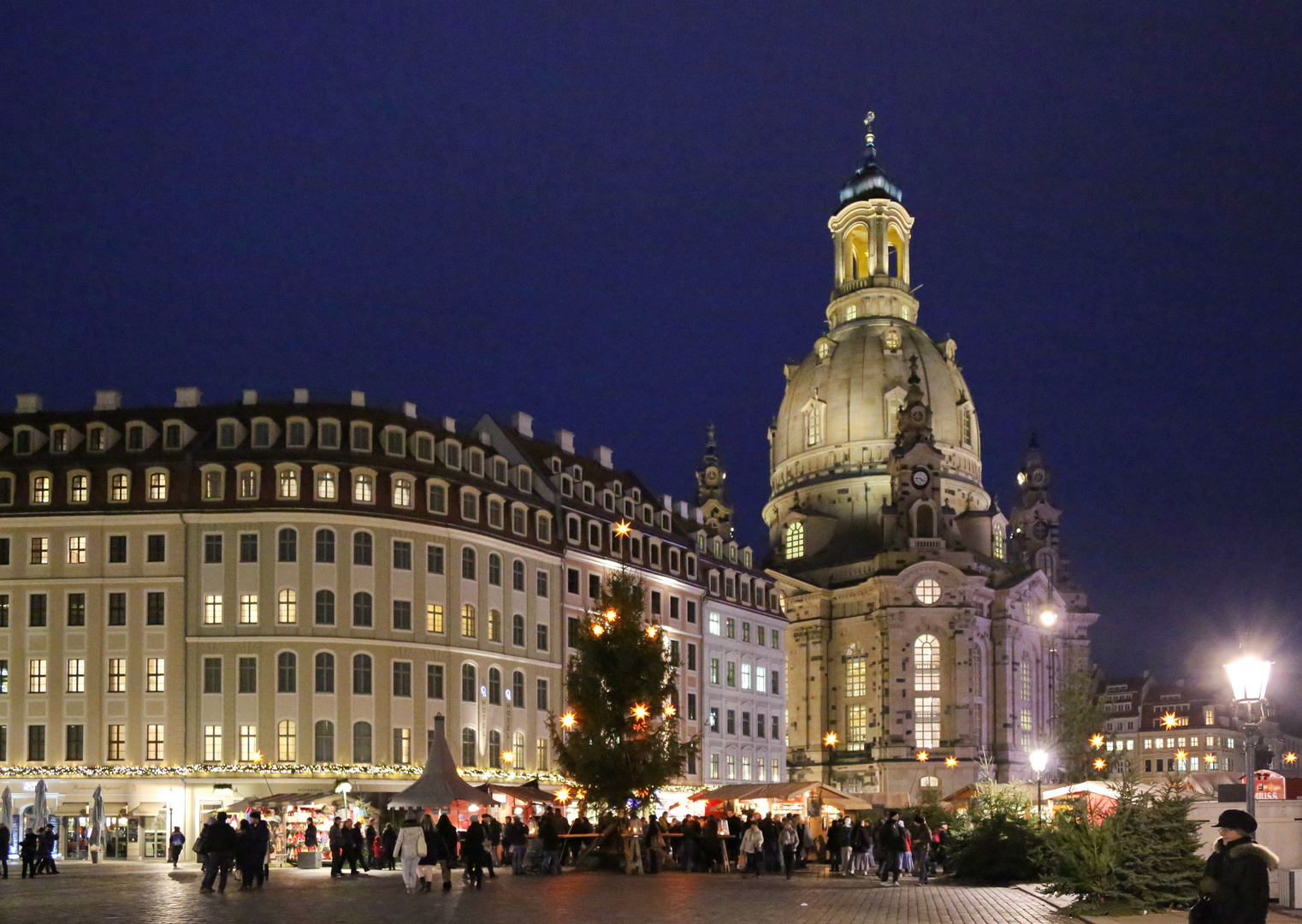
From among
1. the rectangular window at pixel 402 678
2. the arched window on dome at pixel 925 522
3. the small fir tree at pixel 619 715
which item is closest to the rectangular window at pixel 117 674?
the rectangular window at pixel 402 678

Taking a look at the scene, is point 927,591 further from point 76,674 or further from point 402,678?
point 76,674

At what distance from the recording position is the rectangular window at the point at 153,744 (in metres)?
63.4

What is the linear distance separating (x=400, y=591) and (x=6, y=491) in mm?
16103

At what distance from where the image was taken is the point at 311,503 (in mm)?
65375

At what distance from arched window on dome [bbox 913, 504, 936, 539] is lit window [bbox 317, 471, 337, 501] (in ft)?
245

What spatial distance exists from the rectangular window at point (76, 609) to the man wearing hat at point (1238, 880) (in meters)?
57.5

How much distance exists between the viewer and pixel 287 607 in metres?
65.3

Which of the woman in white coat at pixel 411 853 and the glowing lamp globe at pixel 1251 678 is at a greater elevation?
the glowing lamp globe at pixel 1251 678

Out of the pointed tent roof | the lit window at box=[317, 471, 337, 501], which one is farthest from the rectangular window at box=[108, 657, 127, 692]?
the pointed tent roof

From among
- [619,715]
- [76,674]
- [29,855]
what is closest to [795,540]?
[76,674]

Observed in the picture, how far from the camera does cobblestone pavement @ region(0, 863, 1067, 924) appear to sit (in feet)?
89.9

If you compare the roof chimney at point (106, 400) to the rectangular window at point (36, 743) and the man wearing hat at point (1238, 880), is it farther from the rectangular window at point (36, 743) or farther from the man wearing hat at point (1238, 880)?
the man wearing hat at point (1238, 880)

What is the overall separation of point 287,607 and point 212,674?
3856mm

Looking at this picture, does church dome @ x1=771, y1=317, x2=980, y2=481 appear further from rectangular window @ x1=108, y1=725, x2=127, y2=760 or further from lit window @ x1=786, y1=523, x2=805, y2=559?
rectangular window @ x1=108, y1=725, x2=127, y2=760
